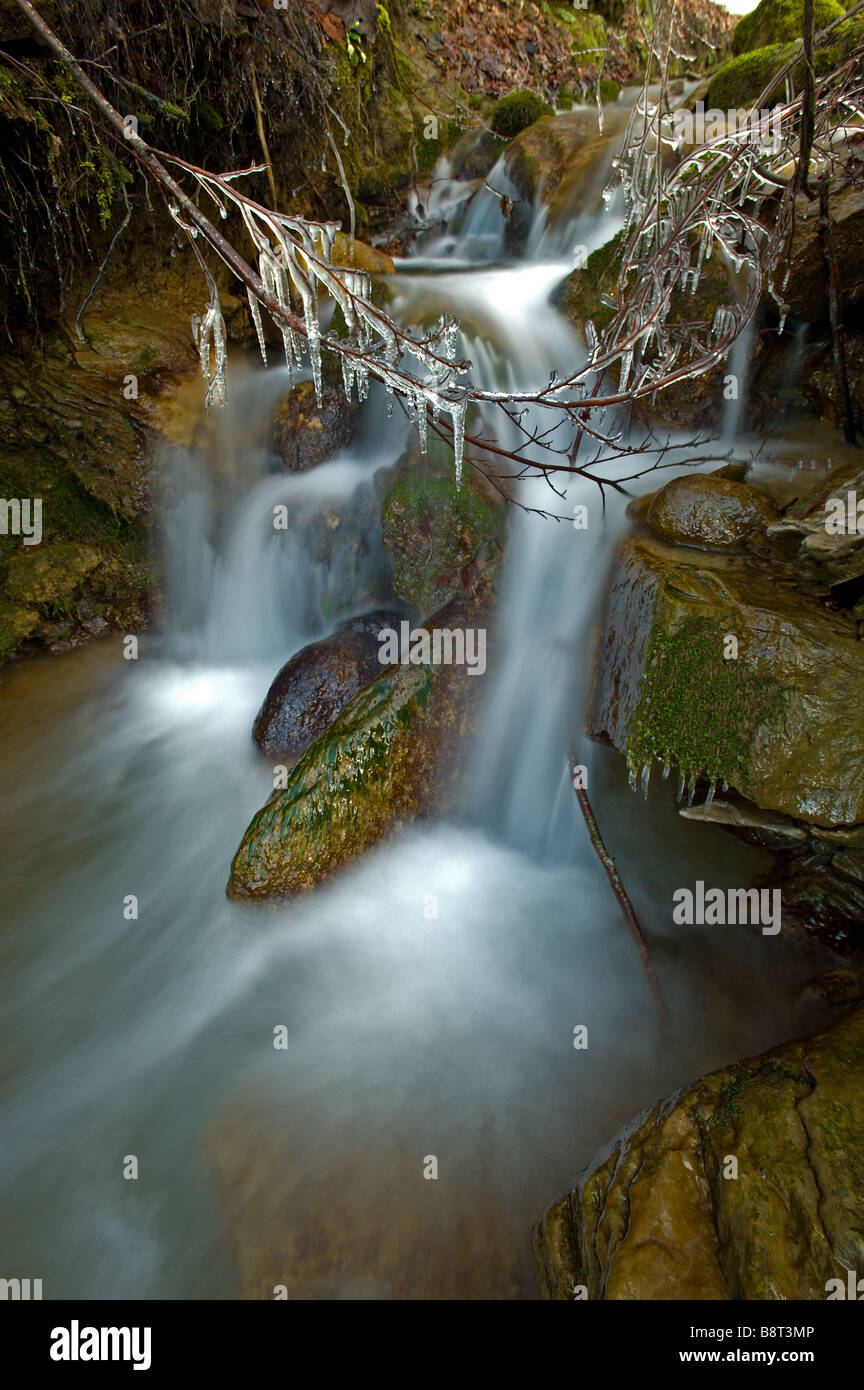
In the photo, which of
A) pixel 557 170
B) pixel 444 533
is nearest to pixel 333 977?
pixel 444 533

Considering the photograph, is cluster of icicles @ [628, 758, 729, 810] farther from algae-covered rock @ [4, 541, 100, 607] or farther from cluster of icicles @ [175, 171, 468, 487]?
algae-covered rock @ [4, 541, 100, 607]

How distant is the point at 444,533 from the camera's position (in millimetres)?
4660

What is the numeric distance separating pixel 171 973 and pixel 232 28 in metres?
6.75

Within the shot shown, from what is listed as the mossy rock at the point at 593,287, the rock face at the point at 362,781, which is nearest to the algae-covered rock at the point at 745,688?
the rock face at the point at 362,781

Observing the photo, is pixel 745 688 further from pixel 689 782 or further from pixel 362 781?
pixel 362 781

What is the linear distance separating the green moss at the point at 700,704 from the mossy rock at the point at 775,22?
7837mm

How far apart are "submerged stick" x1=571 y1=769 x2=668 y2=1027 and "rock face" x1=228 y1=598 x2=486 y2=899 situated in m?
0.97

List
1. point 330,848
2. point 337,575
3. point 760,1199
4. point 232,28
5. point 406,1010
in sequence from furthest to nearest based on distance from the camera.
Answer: point 337,575
point 232,28
point 330,848
point 406,1010
point 760,1199

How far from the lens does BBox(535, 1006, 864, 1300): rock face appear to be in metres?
1.73

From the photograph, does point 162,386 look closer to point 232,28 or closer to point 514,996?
point 232,28

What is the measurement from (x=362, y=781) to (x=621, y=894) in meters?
1.72

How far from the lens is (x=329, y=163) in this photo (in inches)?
287

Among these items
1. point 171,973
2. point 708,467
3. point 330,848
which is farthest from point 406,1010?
point 708,467

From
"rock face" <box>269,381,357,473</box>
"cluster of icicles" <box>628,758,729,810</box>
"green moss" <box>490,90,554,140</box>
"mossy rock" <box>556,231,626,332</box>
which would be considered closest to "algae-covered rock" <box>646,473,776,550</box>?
"cluster of icicles" <box>628,758,729,810</box>
